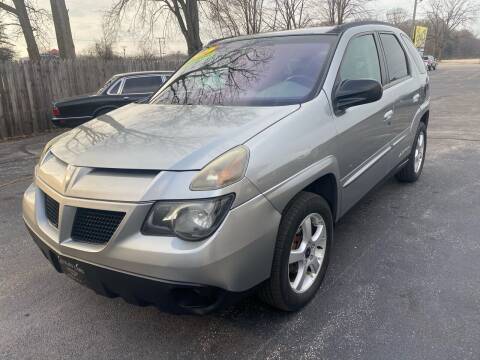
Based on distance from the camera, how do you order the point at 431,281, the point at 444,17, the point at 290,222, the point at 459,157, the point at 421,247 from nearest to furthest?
the point at 290,222, the point at 431,281, the point at 421,247, the point at 459,157, the point at 444,17

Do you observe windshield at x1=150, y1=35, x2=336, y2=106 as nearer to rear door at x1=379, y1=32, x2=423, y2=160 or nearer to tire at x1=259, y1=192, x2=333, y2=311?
tire at x1=259, y1=192, x2=333, y2=311

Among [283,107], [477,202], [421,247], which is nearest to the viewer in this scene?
[283,107]

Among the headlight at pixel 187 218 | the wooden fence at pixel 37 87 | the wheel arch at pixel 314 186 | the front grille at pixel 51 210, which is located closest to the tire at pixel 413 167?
the wheel arch at pixel 314 186

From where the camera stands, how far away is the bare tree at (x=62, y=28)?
15.6 meters

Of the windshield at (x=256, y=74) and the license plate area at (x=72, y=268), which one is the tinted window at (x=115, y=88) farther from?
the license plate area at (x=72, y=268)

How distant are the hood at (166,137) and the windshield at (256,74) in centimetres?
21

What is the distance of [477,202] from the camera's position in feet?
14.9

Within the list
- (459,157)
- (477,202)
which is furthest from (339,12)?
(477,202)

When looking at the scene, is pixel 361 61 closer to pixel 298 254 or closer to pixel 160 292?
pixel 298 254

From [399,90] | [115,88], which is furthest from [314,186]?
[115,88]

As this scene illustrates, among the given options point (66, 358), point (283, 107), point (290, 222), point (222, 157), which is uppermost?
point (283, 107)

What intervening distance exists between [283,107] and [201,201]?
102 centimetres

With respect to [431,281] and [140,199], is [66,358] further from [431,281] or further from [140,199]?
[431,281]

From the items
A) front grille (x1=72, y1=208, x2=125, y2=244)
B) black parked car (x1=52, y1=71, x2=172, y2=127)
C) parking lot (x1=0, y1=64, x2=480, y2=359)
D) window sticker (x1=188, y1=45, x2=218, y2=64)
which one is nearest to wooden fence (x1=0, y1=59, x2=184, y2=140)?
black parked car (x1=52, y1=71, x2=172, y2=127)
